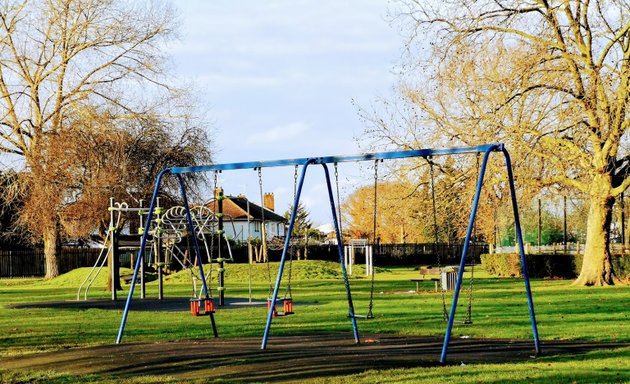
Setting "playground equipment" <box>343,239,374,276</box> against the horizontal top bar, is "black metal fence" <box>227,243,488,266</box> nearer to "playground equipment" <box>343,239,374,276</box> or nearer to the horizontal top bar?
"playground equipment" <box>343,239,374,276</box>

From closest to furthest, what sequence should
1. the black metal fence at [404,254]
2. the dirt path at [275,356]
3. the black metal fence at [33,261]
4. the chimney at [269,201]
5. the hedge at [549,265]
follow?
the dirt path at [275,356], the hedge at [549,265], the black metal fence at [33,261], the black metal fence at [404,254], the chimney at [269,201]

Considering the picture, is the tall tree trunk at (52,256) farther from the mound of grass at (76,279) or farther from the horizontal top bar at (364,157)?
the horizontal top bar at (364,157)

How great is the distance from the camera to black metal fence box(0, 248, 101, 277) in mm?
49094

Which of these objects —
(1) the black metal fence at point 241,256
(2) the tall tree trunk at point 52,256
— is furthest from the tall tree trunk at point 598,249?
(2) the tall tree trunk at point 52,256

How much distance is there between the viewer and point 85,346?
13.0m

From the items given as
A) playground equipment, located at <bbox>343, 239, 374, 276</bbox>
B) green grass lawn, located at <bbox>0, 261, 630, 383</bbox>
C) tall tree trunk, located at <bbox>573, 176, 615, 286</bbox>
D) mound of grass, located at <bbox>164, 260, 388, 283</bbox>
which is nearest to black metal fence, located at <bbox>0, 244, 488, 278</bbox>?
playground equipment, located at <bbox>343, 239, 374, 276</bbox>

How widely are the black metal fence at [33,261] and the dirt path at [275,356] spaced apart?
37616 mm

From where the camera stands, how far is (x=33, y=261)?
50.3 meters

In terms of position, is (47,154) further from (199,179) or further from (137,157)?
(199,179)

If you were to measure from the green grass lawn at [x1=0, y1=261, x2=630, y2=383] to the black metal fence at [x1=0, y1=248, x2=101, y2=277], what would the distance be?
2472 centimetres

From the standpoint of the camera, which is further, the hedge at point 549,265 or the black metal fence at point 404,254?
the black metal fence at point 404,254

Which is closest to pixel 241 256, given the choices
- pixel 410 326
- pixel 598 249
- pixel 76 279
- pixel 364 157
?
pixel 76 279

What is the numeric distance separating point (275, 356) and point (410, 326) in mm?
4461

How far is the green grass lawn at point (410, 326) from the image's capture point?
9422mm
